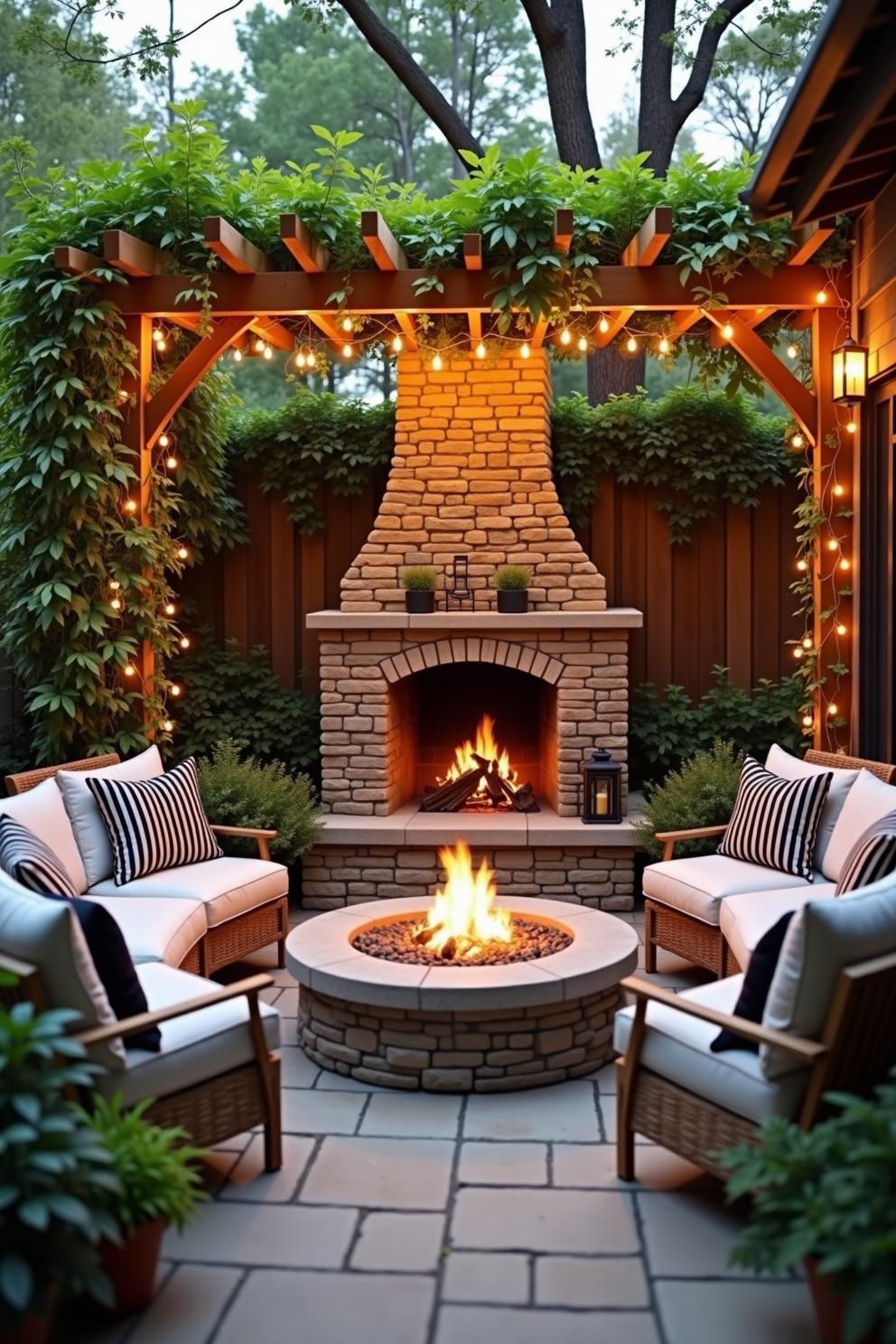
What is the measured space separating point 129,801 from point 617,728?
9.29ft

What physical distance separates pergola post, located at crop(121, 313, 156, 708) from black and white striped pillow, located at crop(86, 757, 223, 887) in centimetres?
118

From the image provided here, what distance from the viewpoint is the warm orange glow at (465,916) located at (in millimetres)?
4758

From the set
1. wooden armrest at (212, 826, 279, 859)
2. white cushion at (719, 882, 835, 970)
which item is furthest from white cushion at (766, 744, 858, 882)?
wooden armrest at (212, 826, 279, 859)

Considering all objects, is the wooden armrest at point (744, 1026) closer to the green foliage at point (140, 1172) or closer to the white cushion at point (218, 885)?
the green foliage at point (140, 1172)

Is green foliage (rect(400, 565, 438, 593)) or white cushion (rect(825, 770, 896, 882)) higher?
green foliage (rect(400, 565, 438, 593))

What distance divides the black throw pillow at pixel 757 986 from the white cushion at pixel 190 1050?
1.31m

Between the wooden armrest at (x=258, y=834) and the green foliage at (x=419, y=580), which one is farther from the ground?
the green foliage at (x=419, y=580)

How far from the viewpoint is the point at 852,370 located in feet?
19.4

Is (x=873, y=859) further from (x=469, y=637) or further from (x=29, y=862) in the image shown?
(x=469, y=637)

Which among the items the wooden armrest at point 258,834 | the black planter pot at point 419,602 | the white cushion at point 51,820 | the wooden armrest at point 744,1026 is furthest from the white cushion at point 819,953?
the black planter pot at point 419,602

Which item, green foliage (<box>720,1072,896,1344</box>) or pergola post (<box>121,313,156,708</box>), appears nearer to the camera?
green foliage (<box>720,1072,896,1344</box>)

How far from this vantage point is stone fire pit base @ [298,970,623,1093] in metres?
4.25

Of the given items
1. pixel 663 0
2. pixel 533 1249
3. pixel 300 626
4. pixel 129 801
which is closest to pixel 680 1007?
pixel 533 1249

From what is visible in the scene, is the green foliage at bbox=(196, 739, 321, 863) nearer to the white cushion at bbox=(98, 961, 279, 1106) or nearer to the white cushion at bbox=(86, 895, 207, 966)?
the white cushion at bbox=(86, 895, 207, 966)
